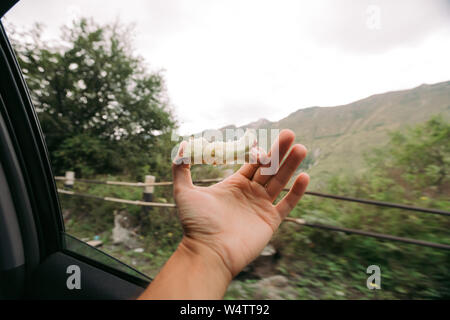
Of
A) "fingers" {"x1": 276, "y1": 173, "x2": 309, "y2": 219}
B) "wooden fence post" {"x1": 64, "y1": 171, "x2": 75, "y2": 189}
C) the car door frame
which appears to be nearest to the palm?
"fingers" {"x1": 276, "y1": 173, "x2": 309, "y2": 219}

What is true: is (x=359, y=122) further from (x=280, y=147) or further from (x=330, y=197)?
(x=280, y=147)

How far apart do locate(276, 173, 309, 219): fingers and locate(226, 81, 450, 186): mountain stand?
0.95 metres

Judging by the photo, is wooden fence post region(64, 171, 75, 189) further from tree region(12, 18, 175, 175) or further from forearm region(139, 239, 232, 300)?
forearm region(139, 239, 232, 300)

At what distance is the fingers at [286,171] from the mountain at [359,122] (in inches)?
39.0

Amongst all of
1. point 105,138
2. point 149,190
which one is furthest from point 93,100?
point 149,190

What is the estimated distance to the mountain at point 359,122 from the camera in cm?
224

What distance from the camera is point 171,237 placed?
2.98m

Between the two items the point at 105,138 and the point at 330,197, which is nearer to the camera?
the point at 330,197

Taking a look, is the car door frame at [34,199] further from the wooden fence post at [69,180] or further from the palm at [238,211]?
the wooden fence post at [69,180]

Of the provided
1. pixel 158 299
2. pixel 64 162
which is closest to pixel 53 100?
pixel 64 162

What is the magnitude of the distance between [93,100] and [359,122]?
21.8ft

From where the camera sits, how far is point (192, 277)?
87 centimetres
